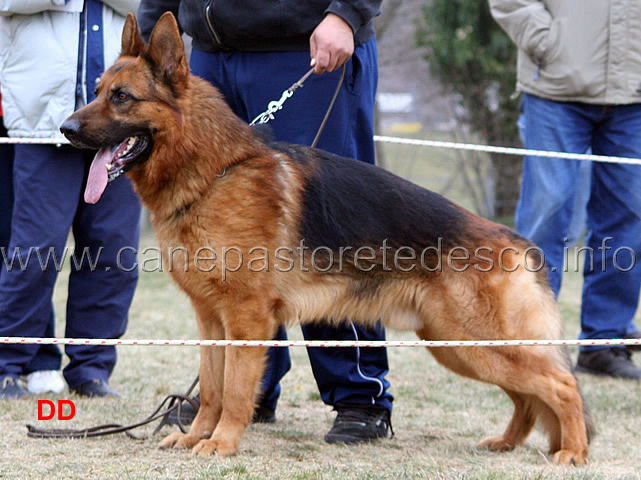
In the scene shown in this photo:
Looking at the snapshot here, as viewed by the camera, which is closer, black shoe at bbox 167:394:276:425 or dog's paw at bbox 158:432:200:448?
dog's paw at bbox 158:432:200:448

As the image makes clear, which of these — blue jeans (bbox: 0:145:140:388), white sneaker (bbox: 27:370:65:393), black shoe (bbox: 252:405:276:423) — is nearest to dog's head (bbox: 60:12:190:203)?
blue jeans (bbox: 0:145:140:388)

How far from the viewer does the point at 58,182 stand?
431 centimetres

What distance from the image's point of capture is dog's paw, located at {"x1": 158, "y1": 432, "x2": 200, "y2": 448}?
343 centimetres

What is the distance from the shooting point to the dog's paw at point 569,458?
131 inches

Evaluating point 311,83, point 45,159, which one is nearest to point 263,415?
point 311,83

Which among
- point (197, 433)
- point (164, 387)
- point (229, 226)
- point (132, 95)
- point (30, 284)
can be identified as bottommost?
point (164, 387)

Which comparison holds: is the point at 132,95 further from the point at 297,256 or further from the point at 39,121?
the point at 39,121

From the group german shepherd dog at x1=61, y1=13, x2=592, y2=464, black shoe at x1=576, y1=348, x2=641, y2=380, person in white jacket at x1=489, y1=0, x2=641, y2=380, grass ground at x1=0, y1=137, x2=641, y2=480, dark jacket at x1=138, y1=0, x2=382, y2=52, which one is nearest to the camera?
grass ground at x1=0, y1=137, x2=641, y2=480

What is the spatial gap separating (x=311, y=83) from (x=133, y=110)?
907 millimetres

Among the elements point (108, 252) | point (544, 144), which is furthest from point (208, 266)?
point (544, 144)

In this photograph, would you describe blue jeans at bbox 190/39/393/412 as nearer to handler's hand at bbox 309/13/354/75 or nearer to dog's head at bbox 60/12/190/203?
handler's hand at bbox 309/13/354/75

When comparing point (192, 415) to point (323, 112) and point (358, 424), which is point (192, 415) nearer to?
point (358, 424)

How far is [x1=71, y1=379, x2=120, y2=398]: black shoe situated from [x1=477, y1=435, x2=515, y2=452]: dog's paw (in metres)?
2.10

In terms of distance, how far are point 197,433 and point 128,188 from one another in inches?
66.8
